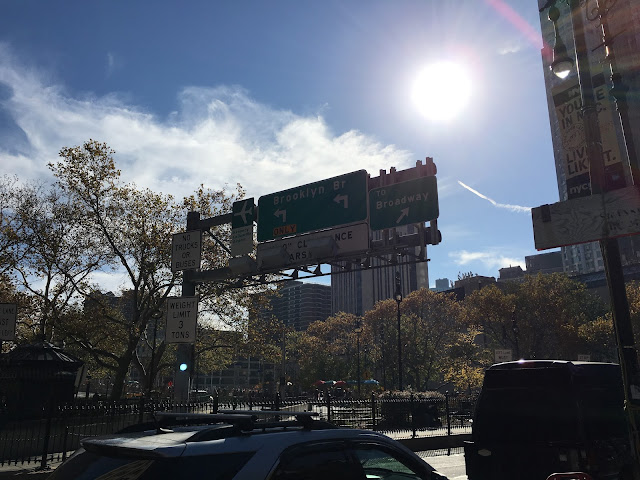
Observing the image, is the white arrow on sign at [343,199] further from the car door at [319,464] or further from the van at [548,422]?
the car door at [319,464]

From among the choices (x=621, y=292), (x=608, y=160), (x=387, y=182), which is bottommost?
(x=621, y=292)

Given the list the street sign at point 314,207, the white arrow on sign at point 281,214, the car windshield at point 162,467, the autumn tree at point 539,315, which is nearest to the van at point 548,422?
the car windshield at point 162,467

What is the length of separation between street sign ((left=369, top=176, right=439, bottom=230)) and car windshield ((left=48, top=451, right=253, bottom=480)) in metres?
12.4

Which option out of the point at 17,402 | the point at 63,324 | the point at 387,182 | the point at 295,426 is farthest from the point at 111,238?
the point at 295,426

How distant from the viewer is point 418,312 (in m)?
69.3

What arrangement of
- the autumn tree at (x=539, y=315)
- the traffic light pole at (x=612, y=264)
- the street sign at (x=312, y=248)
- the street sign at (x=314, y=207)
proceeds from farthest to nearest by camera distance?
1. the autumn tree at (x=539, y=315)
2. the street sign at (x=314, y=207)
3. the street sign at (x=312, y=248)
4. the traffic light pole at (x=612, y=264)

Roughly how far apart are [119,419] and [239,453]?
16.5m

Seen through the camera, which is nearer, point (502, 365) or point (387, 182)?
point (502, 365)

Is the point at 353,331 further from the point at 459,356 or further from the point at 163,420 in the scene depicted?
the point at 163,420

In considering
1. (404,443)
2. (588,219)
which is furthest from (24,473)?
(588,219)

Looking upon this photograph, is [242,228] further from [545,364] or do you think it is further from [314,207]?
[545,364]

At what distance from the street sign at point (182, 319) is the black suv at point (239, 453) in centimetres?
877

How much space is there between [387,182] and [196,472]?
44.2 ft

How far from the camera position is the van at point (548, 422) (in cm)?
664
